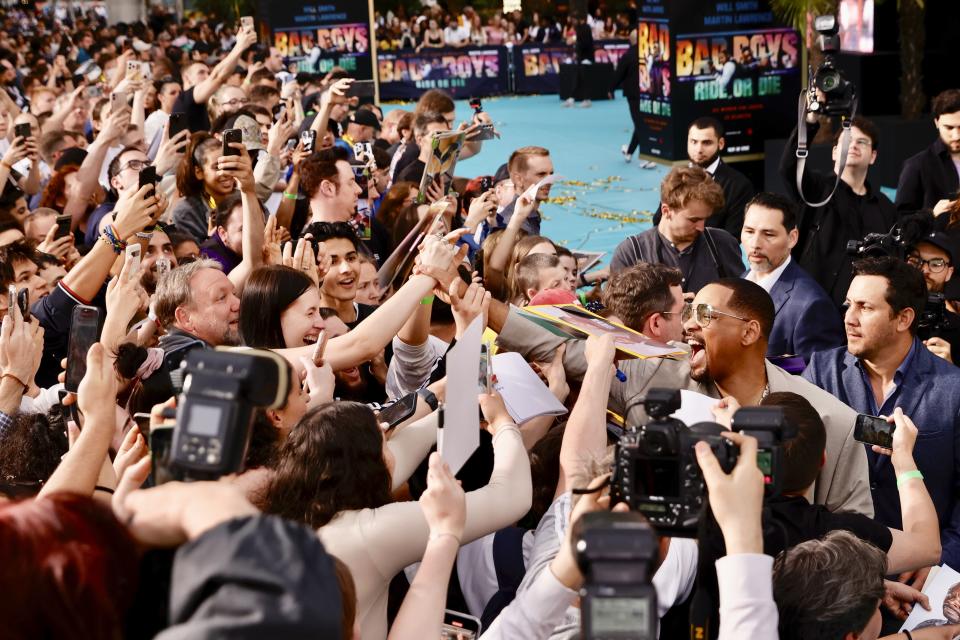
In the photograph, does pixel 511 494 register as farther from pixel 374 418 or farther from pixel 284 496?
pixel 284 496

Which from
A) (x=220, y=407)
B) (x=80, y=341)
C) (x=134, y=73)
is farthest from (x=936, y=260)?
(x=134, y=73)

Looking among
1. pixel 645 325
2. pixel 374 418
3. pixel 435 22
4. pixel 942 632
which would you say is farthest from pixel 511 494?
pixel 435 22

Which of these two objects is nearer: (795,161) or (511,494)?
(511,494)

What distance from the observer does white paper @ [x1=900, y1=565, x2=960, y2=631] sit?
2.91m

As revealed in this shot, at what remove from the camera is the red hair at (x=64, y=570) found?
4.21 feet

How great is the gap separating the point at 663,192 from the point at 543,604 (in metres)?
3.82

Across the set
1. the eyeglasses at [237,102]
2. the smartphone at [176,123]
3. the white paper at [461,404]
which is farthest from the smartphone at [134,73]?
the white paper at [461,404]

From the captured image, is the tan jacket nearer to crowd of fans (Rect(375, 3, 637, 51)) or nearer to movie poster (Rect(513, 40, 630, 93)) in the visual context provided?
movie poster (Rect(513, 40, 630, 93))

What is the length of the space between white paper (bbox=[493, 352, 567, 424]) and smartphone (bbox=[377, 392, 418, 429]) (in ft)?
0.94

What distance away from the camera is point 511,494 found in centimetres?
267

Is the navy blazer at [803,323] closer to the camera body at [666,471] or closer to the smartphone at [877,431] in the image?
the smartphone at [877,431]

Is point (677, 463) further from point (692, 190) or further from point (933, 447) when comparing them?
point (692, 190)

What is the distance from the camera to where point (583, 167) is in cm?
1467

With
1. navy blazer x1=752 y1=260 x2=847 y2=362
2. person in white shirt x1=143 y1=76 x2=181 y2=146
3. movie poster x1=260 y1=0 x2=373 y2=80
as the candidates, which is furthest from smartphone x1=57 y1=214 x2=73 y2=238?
movie poster x1=260 y1=0 x2=373 y2=80
